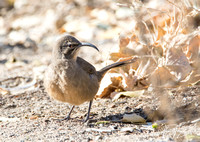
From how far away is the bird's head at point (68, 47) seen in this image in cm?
434

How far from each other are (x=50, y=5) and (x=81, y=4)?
0.99 metres

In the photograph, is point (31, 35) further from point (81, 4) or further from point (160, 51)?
point (160, 51)

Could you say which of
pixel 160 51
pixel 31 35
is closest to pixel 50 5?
pixel 31 35

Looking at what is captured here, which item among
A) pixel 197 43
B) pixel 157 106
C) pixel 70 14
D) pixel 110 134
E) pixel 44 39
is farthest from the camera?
pixel 70 14

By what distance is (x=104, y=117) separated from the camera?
4328 mm

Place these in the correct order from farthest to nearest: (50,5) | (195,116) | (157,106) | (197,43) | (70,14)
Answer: (50,5), (70,14), (197,43), (157,106), (195,116)

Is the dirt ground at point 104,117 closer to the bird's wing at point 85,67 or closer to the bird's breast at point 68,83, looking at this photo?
the bird's breast at point 68,83

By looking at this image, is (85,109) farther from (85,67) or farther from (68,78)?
(68,78)

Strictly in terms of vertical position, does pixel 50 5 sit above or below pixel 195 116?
above

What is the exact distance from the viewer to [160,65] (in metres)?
4.66

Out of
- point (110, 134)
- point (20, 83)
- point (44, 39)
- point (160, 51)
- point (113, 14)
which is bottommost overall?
point (110, 134)

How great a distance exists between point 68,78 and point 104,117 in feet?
2.22

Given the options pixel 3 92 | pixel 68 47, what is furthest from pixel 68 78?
pixel 3 92

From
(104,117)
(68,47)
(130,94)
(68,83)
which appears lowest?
(104,117)
